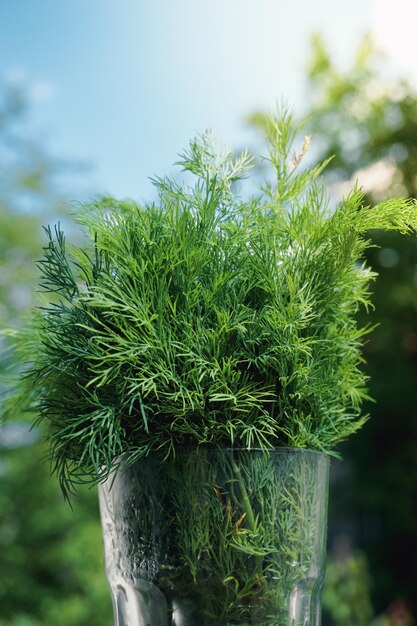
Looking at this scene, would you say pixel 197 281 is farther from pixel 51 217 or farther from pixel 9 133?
pixel 9 133

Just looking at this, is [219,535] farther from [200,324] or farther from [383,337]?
[383,337]

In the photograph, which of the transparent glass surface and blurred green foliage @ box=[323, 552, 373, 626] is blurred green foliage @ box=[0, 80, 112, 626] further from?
the transparent glass surface

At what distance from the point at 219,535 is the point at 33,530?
127 inches

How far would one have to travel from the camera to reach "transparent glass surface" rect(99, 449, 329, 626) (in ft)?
1.61

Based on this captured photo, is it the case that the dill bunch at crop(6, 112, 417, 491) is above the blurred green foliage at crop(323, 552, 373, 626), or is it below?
above

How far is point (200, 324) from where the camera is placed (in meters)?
0.50

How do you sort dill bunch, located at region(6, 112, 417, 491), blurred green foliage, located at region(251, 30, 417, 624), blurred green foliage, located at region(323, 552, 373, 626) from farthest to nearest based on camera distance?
1. blurred green foliage, located at region(251, 30, 417, 624)
2. blurred green foliage, located at region(323, 552, 373, 626)
3. dill bunch, located at region(6, 112, 417, 491)

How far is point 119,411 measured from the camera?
1.61 ft

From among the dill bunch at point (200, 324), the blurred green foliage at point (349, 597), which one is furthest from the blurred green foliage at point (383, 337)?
the dill bunch at point (200, 324)

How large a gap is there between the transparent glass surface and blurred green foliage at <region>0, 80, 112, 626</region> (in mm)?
2800

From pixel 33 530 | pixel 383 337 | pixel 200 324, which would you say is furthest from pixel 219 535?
pixel 33 530

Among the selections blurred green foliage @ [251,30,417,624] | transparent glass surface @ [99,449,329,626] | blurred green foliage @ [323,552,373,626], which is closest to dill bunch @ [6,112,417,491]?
transparent glass surface @ [99,449,329,626]

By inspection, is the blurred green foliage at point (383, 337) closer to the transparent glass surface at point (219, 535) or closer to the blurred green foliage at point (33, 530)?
the blurred green foliage at point (33, 530)

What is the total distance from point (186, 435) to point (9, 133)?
3916 millimetres
